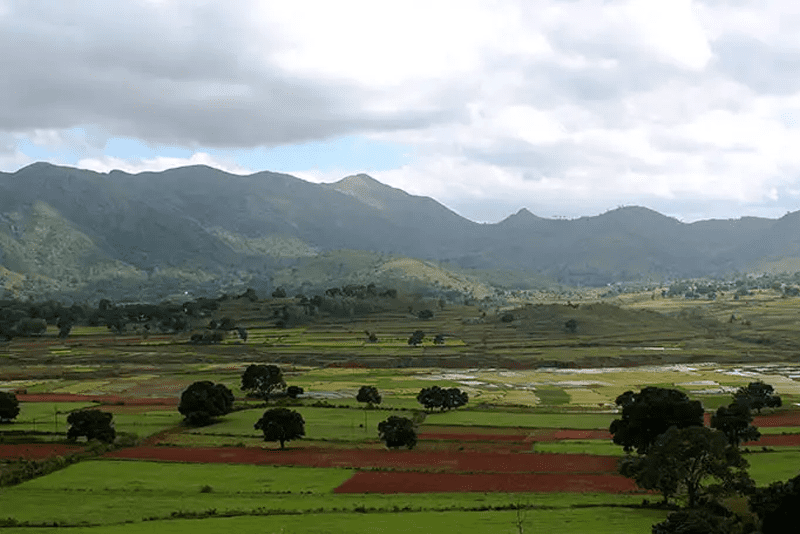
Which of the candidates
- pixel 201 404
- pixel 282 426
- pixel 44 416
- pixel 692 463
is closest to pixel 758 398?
pixel 692 463

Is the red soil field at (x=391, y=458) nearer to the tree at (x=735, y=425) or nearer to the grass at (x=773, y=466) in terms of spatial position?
the grass at (x=773, y=466)

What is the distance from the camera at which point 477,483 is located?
6888 centimetres

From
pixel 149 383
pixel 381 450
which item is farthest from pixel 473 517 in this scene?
pixel 149 383

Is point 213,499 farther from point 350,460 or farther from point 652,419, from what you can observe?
point 652,419

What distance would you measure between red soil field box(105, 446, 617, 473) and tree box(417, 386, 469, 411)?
32.3m

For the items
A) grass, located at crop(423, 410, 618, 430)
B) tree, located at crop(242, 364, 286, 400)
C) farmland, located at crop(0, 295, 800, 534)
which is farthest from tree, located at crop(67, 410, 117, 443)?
grass, located at crop(423, 410, 618, 430)

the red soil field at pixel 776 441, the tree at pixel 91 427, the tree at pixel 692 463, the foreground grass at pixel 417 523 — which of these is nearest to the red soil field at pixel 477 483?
the tree at pixel 692 463

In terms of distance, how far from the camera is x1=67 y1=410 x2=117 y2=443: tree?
286 ft

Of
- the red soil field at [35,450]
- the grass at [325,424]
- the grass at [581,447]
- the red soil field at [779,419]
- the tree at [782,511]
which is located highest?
the tree at [782,511]

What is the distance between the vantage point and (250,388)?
414ft

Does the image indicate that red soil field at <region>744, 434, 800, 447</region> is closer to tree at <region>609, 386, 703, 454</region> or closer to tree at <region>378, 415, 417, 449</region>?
tree at <region>609, 386, 703, 454</region>

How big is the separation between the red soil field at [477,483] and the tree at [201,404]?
3654 centimetres

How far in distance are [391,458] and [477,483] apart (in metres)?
13.6

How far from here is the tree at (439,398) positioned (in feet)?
381
